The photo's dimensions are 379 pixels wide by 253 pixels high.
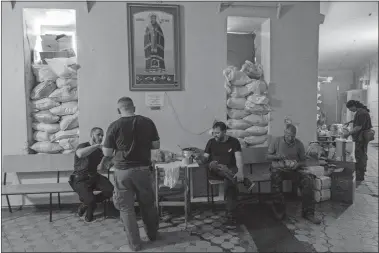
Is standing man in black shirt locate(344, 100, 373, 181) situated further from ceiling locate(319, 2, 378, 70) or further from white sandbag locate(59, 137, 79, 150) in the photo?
white sandbag locate(59, 137, 79, 150)

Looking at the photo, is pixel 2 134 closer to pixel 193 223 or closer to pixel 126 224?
pixel 126 224

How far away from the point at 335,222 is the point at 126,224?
8.19 feet

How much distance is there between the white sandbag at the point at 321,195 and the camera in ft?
13.1

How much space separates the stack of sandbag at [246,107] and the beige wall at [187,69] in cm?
15

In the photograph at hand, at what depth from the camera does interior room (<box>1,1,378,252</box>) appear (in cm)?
353

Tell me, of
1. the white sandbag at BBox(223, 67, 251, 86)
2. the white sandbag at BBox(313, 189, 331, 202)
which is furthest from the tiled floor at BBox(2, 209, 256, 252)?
the white sandbag at BBox(223, 67, 251, 86)

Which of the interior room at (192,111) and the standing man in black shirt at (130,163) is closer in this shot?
the standing man in black shirt at (130,163)

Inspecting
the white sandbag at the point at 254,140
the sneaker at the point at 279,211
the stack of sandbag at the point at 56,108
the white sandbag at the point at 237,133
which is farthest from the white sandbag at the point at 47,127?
the sneaker at the point at 279,211

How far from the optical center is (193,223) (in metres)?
3.47

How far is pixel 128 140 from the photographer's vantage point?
2842 mm

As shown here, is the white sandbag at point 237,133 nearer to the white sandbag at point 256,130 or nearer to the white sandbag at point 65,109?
the white sandbag at point 256,130

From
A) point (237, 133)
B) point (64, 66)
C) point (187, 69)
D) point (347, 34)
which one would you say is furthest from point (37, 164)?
point (347, 34)

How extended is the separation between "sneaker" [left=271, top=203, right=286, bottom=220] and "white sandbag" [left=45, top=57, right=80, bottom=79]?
337cm

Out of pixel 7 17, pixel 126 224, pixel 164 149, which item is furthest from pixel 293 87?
pixel 7 17
